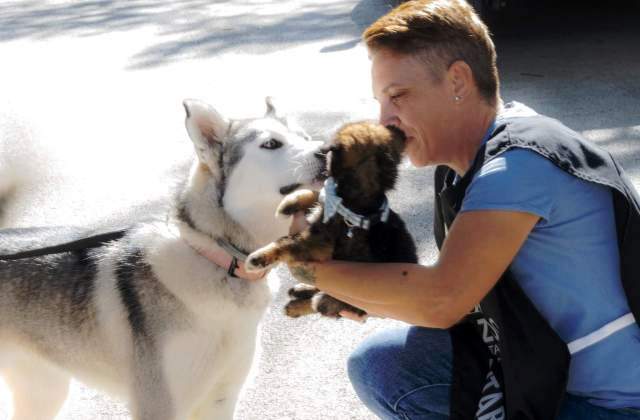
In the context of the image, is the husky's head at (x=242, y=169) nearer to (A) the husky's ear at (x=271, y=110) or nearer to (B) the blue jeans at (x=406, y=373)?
(A) the husky's ear at (x=271, y=110)

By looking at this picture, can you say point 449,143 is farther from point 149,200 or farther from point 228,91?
point 228,91

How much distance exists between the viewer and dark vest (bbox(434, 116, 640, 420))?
1.85 metres

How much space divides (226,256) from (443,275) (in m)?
0.85

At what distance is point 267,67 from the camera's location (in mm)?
7695

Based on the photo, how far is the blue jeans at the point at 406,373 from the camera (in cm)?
234

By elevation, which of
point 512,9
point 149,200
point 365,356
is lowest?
point 512,9

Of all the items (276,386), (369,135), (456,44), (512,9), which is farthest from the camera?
(512,9)

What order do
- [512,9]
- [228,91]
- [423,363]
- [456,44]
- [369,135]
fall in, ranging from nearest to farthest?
[369,135]
[456,44]
[423,363]
[228,91]
[512,9]

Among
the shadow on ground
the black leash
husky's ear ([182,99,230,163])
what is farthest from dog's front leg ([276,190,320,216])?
the shadow on ground

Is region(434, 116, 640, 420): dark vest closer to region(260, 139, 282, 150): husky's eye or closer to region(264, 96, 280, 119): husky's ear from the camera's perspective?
region(260, 139, 282, 150): husky's eye

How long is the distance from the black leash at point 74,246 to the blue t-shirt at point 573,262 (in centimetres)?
130

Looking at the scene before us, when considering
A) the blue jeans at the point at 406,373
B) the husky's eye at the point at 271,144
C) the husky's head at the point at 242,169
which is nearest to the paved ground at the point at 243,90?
the blue jeans at the point at 406,373

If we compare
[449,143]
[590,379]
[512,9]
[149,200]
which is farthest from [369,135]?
[512,9]

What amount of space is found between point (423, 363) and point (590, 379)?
1.83 ft
